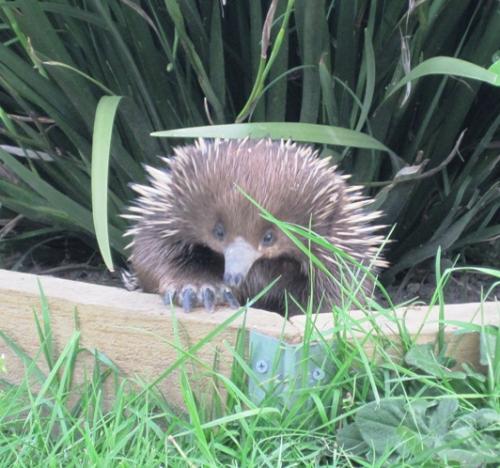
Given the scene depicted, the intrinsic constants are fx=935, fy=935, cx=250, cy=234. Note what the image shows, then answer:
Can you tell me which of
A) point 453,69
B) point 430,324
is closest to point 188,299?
point 430,324

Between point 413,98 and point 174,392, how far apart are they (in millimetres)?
1058

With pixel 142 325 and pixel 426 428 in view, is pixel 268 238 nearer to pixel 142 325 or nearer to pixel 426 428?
pixel 142 325

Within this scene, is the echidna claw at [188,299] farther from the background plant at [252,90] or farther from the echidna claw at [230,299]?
the background plant at [252,90]

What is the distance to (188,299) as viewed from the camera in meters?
1.69

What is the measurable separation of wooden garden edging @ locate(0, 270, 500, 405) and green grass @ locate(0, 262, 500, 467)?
0.12 feet

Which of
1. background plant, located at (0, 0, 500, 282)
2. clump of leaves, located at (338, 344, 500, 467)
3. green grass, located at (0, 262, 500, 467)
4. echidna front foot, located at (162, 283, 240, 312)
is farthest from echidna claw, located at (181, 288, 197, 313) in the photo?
background plant, located at (0, 0, 500, 282)

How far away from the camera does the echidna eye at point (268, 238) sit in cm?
177

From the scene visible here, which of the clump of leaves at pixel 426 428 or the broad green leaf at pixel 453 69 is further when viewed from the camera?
the broad green leaf at pixel 453 69

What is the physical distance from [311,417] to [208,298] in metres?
0.32

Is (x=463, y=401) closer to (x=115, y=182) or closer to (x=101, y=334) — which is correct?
(x=101, y=334)

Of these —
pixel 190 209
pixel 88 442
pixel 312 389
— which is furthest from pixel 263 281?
pixel 88 442

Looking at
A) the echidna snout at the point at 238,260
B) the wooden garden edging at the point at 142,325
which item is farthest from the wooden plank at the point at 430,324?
the echidna snout at the point at 238,260

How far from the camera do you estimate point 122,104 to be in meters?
2.29

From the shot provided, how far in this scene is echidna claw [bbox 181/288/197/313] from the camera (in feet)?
5.50
